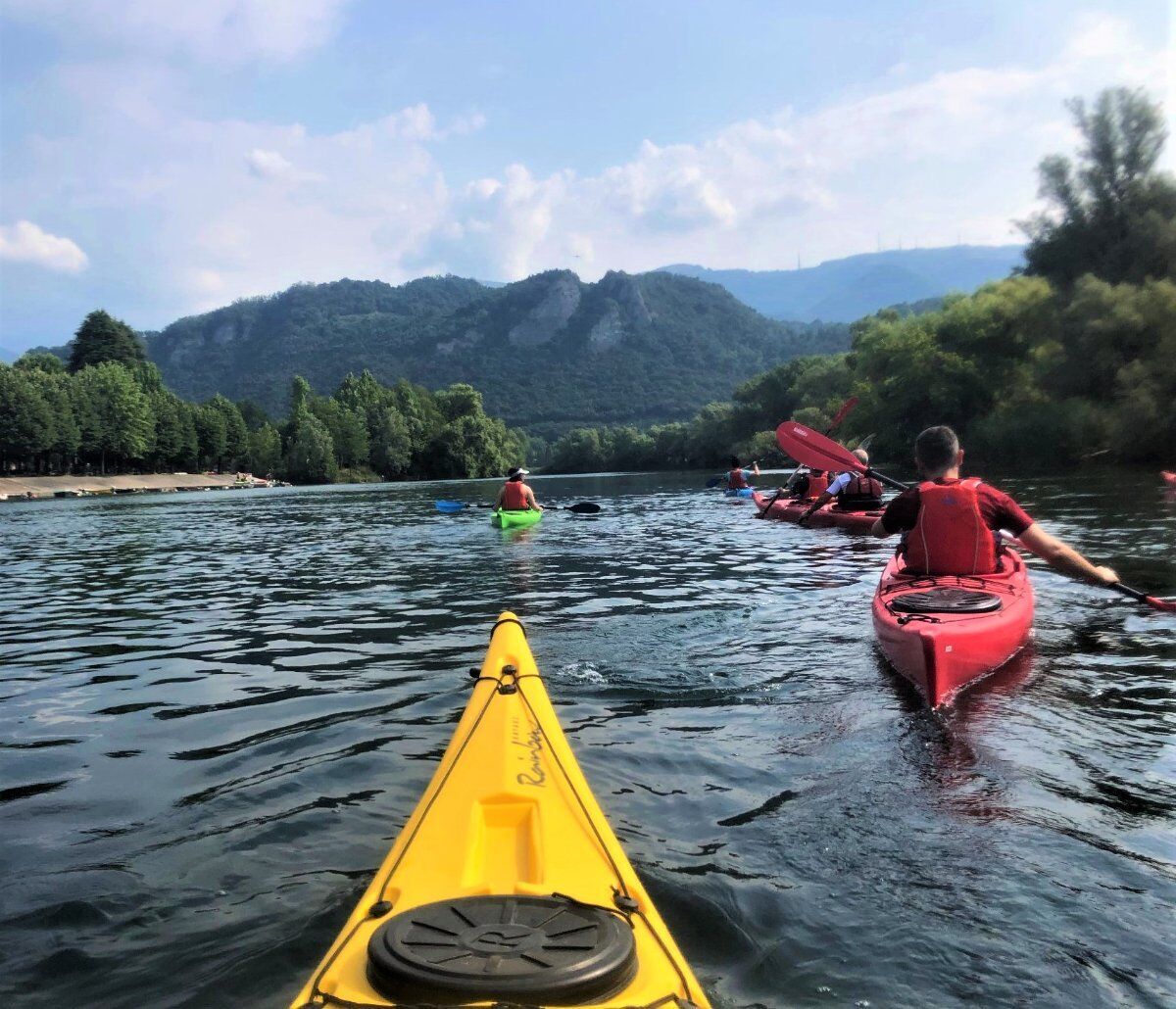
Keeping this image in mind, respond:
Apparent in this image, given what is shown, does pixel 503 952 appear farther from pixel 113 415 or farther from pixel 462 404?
pixel 462 404

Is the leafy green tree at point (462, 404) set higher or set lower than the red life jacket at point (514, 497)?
higher

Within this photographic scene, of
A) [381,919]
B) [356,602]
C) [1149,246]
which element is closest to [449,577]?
[356,602]

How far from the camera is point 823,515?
1864cm

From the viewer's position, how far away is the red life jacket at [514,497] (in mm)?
21859

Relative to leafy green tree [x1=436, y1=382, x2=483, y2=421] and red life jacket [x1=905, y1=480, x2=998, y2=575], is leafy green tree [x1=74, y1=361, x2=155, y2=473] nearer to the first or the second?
leafy green tree [x1=436, y1=382, x2=483, y2=421]

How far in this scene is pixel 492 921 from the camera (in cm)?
269

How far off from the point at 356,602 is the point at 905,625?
7557 mm

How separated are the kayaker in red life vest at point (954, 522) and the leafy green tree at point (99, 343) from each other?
123 meters

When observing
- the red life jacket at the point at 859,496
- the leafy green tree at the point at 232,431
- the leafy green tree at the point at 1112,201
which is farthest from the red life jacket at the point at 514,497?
the leafy green tree at the point at 232,431

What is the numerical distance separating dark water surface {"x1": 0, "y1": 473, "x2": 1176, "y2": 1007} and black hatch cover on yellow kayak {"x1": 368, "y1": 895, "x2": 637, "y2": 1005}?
0.71 metres

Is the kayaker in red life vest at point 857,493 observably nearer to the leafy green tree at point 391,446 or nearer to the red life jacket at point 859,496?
the red life jacket at point 859,496

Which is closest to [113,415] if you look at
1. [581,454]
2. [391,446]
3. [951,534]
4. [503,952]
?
[391,446]

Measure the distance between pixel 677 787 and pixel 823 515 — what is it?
47.6ft

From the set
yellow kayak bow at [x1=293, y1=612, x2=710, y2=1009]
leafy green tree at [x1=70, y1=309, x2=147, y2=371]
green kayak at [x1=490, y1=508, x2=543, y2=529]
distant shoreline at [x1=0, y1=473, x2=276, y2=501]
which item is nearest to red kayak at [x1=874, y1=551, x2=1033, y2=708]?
yellow kayak bow at [x1=293, y1=612, x2=710, y2=1009]
